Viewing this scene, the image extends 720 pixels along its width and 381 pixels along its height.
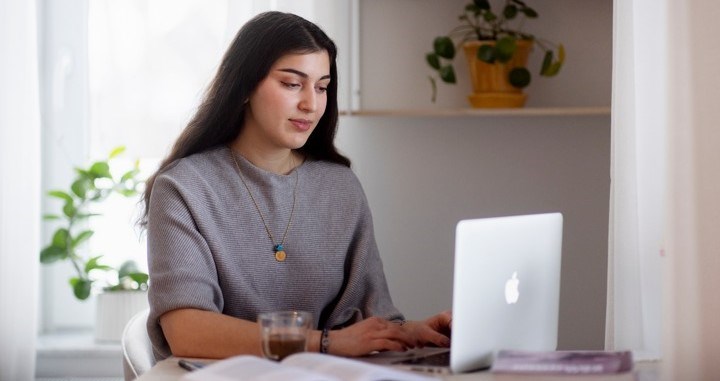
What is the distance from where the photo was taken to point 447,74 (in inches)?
122

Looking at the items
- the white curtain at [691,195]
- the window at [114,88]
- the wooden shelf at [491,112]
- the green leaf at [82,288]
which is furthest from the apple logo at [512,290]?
the green leaf at [82,288]

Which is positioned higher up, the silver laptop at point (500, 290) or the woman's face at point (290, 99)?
the woman's face at point (290, 99)

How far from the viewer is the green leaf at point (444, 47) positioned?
10.1 feet

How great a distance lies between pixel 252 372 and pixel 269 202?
34.0 inches

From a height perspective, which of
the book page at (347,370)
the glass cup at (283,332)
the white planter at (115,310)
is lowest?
the white planter at (115,310)

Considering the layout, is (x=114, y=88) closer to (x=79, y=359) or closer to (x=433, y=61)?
(x=79, y=359)

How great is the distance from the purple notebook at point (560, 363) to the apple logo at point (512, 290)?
5.2 inches

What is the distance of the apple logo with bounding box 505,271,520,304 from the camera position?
173 cm

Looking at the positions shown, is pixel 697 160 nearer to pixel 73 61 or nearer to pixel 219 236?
pixel 219 236

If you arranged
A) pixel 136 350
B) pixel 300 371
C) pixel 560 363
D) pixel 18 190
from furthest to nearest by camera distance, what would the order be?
pixel 18 190, pixel 136 350, pixel 560 363, pixel 300 371

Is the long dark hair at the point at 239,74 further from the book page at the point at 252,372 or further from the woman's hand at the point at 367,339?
the book page at the point at 252,372

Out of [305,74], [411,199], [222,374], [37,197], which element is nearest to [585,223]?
[411,199]

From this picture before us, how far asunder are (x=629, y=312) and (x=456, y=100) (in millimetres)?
1125

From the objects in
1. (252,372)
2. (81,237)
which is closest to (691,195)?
(252,372)
